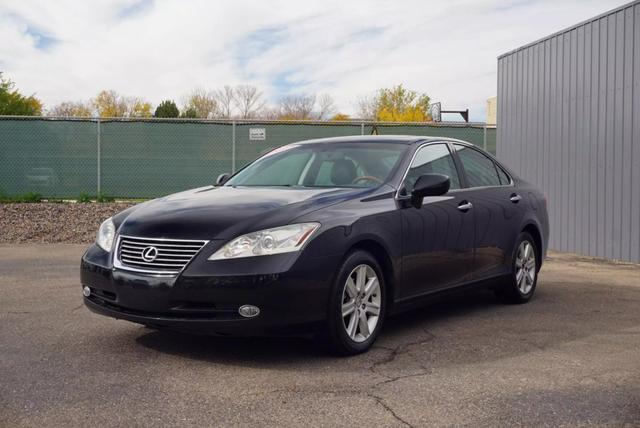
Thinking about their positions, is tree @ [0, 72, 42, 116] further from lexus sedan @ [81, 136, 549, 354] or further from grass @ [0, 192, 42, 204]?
lexus sedan @ [81, 136, 549, 354]

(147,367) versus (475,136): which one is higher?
(475,136)

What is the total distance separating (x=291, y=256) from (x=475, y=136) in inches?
611

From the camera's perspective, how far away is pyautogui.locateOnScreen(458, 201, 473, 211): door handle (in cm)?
662

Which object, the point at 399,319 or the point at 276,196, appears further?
the point at 399,319

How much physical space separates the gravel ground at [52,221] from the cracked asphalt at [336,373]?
20.7 ft

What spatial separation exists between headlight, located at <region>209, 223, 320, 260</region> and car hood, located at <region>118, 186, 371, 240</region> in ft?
0.16

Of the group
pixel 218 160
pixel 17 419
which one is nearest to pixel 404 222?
pixel 17 419

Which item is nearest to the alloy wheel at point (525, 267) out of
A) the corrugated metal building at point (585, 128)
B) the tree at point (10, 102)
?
the corrugated metal building at point (585, 128)

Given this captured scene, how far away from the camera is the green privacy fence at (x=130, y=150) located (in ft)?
57.9

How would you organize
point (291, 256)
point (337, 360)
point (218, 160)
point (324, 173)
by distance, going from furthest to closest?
point (218, 160)
point (324, 173)
point (337, 360)
point (291, 256)

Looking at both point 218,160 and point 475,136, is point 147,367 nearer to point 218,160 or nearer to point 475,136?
point 218,160

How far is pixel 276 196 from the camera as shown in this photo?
5.61 meters

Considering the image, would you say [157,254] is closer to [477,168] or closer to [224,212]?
[224,212]

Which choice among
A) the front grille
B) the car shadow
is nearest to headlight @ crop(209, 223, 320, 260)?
the front grille
